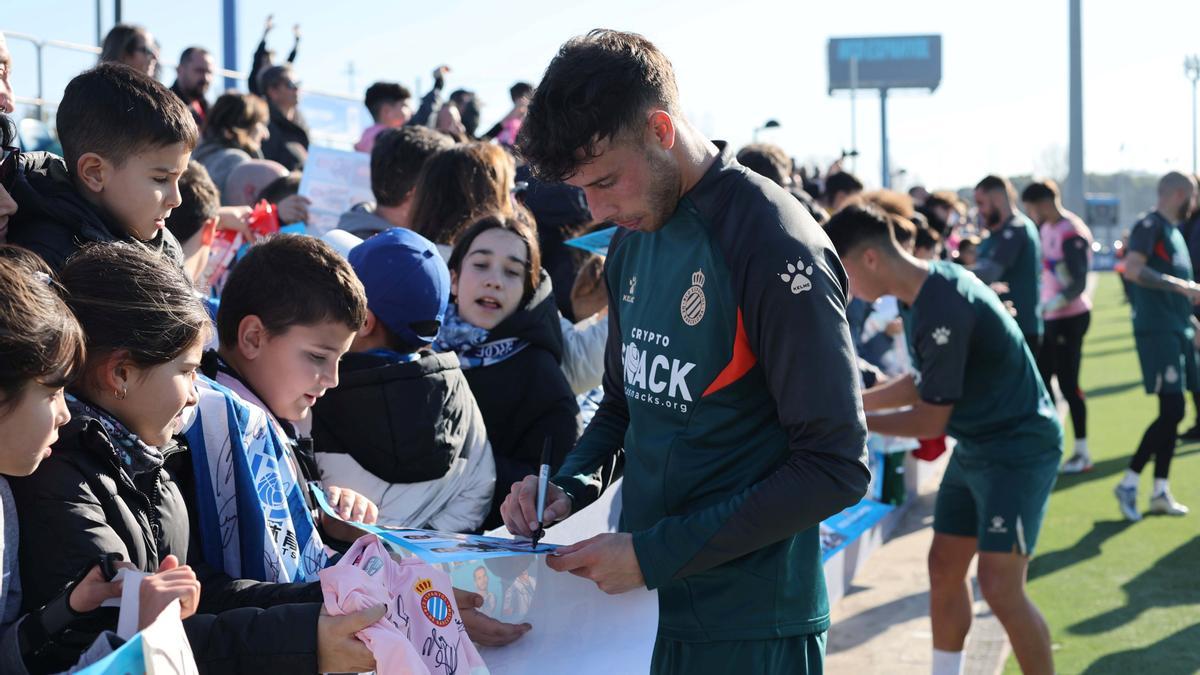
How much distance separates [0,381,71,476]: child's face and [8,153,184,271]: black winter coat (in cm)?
83

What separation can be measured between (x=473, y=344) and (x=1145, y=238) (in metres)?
6.99

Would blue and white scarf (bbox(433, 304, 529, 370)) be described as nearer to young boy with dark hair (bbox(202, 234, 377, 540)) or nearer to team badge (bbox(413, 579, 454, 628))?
young boy with dark hair (bbox(202, 234, 377, 540))

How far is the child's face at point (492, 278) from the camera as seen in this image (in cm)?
377

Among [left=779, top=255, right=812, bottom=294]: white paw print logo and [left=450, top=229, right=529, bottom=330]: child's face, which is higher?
[left=779, top=255, right=812, bottom=294]: white paw print logo

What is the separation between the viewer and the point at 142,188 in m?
2.80

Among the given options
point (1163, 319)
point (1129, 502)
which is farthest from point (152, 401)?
point (1163, 319)

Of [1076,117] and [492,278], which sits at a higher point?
[1076,117]

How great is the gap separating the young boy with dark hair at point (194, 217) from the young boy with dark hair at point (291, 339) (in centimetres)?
159

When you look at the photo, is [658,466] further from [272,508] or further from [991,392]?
[991,392]

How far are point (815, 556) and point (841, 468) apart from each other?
34 centimetres

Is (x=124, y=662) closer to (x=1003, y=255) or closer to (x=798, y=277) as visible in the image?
(x=798, y=277)

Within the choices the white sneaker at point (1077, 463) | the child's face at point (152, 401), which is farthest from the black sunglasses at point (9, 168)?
the white sneaker at point (1077, 463)

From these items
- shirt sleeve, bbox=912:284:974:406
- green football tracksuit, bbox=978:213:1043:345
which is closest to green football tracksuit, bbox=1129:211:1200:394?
green football tracksuit, bbox=978:213:1043:345

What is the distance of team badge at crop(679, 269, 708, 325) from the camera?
2312 millimetres
